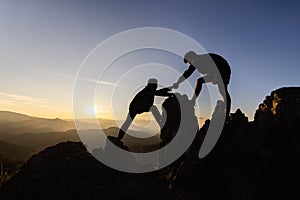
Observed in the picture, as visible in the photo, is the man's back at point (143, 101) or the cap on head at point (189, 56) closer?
the cap on head at point (189, 56)

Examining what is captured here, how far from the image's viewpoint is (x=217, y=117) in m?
18.2

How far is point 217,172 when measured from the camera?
627 inches

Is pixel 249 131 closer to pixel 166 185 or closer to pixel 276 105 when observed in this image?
pixel 276 105

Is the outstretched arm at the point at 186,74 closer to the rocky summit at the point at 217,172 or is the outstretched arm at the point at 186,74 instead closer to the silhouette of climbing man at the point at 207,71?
the silhouette of climbing man at the point at 207,71

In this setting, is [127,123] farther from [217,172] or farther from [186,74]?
[217,172]

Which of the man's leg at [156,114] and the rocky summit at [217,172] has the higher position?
the man's leg at [156,114]

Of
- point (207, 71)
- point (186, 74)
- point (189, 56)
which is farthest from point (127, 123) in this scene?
point (207, 71)

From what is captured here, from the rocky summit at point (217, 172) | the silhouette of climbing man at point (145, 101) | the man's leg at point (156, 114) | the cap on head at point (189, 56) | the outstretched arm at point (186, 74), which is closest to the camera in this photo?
the rocky summit at point (217, 172)

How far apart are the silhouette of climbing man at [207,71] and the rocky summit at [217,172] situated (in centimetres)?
189

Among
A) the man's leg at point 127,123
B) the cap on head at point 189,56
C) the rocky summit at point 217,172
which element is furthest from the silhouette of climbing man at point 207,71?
the man's leg at point 127,123

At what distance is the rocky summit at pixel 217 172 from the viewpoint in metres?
15.0

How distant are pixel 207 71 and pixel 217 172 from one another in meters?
6.51

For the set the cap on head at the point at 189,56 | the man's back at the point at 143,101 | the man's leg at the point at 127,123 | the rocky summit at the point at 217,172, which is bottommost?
the rocky summit at the point at 217,172

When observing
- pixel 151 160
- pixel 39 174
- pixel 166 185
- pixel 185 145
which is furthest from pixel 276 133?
pixel 39 174
